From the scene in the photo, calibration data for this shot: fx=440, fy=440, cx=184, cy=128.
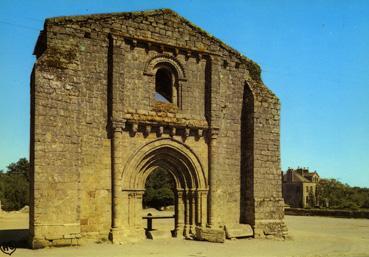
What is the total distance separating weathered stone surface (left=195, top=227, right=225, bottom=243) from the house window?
13.9ft

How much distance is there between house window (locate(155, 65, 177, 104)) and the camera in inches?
569

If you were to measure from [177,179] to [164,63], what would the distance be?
3.87 metres

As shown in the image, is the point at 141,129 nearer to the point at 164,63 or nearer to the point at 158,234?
the point at 164,63

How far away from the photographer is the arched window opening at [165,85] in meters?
14.5

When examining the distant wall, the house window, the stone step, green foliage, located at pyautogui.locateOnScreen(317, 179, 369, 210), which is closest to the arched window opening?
the house window

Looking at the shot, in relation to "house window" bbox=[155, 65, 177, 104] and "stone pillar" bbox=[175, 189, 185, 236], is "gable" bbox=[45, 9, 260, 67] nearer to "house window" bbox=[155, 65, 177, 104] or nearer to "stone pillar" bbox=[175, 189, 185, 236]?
"house window" bbox=[155, 65, 177, 104]

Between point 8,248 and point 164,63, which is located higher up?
point 164,63

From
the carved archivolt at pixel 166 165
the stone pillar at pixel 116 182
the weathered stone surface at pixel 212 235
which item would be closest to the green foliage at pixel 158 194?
the carved archivolt at pixel 166 165

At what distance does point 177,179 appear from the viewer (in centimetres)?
1472

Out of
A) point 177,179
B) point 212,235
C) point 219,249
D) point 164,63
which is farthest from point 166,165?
point 219,249

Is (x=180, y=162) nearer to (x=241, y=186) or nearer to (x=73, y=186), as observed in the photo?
(x=241, y=186)

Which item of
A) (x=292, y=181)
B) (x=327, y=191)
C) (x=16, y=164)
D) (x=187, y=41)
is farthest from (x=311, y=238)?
(x=16, y=164)

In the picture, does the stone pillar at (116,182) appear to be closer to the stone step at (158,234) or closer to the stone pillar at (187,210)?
the stone step at (158,234)

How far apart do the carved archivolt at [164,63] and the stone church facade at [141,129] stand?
4 centimetres
